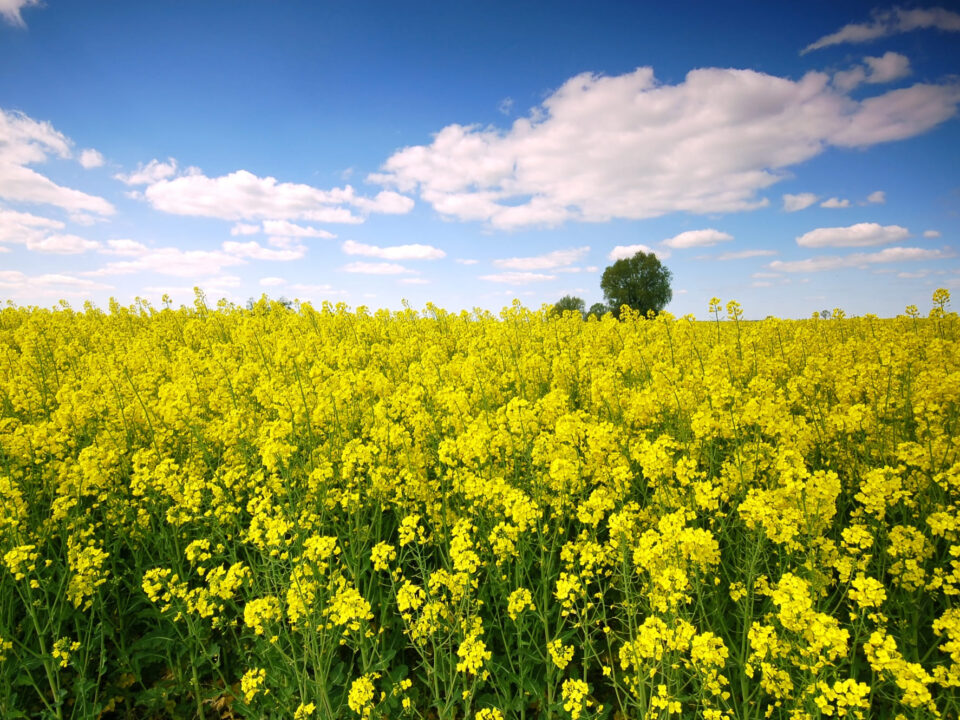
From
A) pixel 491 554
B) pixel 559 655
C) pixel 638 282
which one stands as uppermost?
pixel 638 282

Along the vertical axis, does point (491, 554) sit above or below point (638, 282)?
below

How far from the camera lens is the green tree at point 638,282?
197 feet

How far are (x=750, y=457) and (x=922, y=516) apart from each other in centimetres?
146

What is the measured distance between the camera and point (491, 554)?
3.77 m

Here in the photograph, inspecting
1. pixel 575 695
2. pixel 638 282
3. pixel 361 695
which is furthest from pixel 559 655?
pixel 638 282

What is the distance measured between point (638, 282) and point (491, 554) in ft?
205

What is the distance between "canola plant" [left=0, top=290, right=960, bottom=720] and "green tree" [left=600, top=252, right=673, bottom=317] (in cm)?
5647

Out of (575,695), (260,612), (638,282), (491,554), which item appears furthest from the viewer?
(638,282)

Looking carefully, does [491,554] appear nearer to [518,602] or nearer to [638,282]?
[518,602]

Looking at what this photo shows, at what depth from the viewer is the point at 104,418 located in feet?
19.2

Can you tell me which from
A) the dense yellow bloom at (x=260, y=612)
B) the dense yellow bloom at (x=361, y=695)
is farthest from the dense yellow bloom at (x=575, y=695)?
the dense yellow bloom at (x=260, y=612)

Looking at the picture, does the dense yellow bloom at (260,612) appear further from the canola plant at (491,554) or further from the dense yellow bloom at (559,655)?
the dense yellow bloom at (559,655)

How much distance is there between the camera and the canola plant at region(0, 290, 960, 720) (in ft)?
9.26

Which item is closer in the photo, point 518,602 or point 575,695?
point 575,695
